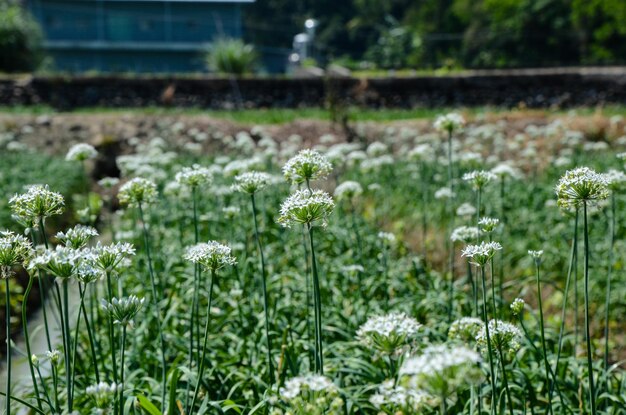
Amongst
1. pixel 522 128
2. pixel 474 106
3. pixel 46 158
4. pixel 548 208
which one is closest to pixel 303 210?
pixel 548 208

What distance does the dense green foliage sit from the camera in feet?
153

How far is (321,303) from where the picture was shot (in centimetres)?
411

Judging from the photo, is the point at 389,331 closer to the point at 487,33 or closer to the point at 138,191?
the point at 138,191

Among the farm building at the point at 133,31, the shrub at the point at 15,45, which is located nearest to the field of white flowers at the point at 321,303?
the shrub at the point at 15,45

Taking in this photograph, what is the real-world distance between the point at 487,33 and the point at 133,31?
86.6 feet

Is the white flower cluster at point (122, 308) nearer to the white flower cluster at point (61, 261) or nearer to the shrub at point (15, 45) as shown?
the white flower cluster at point (61, 261)

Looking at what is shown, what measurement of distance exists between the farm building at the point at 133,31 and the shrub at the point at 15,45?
12.7 metres

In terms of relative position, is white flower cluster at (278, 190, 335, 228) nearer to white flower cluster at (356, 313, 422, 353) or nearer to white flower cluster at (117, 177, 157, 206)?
white flower cluster at (356, 313, 422, 353)

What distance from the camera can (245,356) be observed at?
3.39 metres

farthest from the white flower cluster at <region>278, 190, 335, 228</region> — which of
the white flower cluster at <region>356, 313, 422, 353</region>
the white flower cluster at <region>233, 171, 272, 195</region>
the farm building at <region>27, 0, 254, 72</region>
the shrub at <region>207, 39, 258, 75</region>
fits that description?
the farm building at <region>27, 0, 254, 72</region>

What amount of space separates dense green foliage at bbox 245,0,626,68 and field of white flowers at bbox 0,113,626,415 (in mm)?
35398

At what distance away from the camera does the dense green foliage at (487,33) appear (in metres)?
46.8

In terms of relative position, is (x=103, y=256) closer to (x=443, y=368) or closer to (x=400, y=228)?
(x=443, y=368)

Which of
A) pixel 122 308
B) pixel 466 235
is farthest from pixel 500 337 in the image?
pixel 122 308
